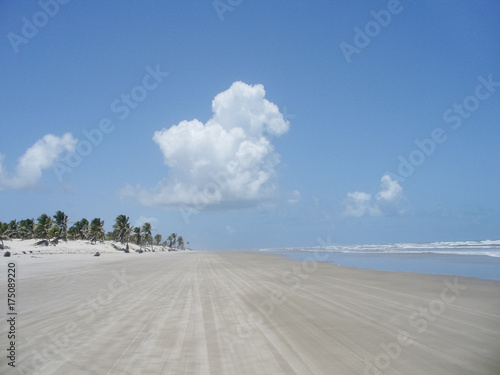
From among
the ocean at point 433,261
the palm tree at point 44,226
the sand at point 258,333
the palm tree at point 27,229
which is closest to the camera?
the sand at point 258,333

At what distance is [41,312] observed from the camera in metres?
10.4

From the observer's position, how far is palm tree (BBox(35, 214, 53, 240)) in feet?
285

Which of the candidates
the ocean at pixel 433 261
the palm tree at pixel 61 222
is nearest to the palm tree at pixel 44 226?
the palm tree at pixel 61 222

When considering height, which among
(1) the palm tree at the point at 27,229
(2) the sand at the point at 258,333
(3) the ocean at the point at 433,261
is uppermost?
(1) the palm tree at the point at 27,229

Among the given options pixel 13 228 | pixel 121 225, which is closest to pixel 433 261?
pixel 121 225

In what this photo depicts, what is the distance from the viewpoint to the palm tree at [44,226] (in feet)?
285

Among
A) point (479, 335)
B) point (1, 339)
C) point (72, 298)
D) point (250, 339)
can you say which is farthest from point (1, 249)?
point (479, 335)

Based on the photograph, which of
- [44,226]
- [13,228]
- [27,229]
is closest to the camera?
[44,226]

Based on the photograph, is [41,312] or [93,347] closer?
[93,347]

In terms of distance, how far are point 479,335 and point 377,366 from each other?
3.94 meters

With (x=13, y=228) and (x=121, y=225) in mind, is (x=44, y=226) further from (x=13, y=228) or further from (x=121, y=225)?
(x=13, y=228)

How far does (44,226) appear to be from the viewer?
86875 mm

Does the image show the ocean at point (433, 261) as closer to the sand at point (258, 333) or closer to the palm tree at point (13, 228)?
the sand at point (258, 333)

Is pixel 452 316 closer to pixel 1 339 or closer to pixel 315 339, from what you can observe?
pixel 315 339
